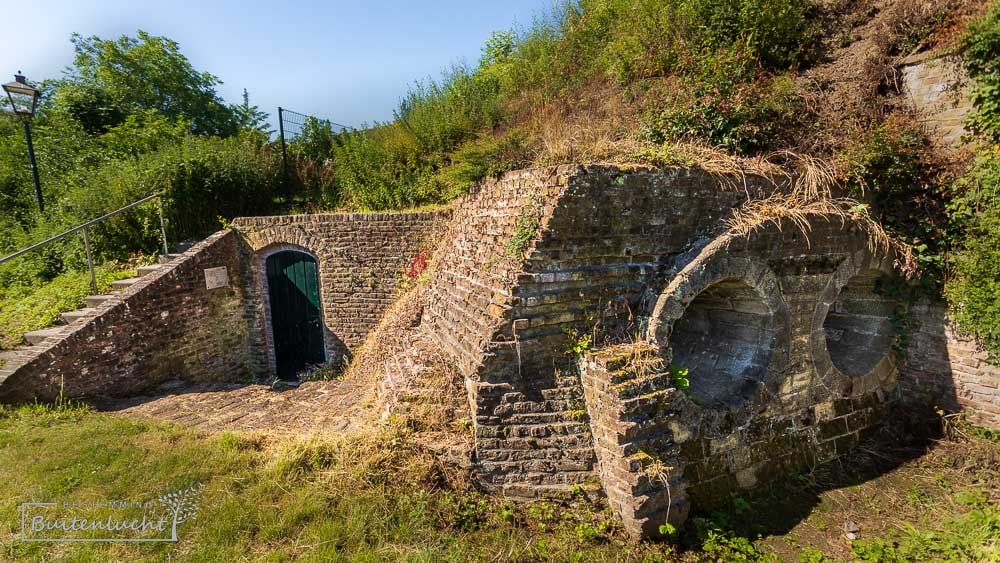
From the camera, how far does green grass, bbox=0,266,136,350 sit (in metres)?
6.98

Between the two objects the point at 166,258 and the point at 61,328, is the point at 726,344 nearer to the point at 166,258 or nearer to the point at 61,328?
the point at 61,328

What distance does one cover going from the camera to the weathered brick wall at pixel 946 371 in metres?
Answer: 5.46

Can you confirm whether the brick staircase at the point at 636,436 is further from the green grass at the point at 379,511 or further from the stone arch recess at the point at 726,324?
the stone arch recess at the point at 726,324

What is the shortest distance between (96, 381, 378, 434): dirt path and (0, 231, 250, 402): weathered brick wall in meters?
0.47

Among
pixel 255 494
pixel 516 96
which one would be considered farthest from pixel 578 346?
pixel 516 96

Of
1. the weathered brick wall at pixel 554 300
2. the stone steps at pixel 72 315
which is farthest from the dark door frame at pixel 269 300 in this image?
the weathered brick wall at pixel 554 300

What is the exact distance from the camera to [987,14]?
524 centimetres

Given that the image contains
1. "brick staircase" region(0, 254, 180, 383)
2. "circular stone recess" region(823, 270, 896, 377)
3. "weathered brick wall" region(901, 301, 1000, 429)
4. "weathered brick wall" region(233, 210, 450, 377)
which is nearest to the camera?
"weathered brick wall" region(901, 301, 1000, 429)

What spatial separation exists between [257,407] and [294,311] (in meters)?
3.36

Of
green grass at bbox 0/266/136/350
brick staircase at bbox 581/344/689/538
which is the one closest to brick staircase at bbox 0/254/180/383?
green grass at bbox 0/266/136/350

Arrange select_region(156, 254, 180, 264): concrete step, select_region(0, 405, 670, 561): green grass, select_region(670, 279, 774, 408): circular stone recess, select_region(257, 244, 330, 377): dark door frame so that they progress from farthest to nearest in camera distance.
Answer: select_region(257, 244, 330, 377): dark door frame, select_region(156, 254, 180, 264): concrete step, select_region(670, 279, 774, 408): circular stone recess, select_region(0, 405, 670, 561): green grass

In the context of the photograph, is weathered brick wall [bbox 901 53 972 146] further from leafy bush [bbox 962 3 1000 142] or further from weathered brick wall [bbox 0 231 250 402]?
weathered brick wall [bbox 0 231 250 402]

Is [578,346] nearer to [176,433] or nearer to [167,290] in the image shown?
[176,433]

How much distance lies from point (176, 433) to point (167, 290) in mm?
3463
